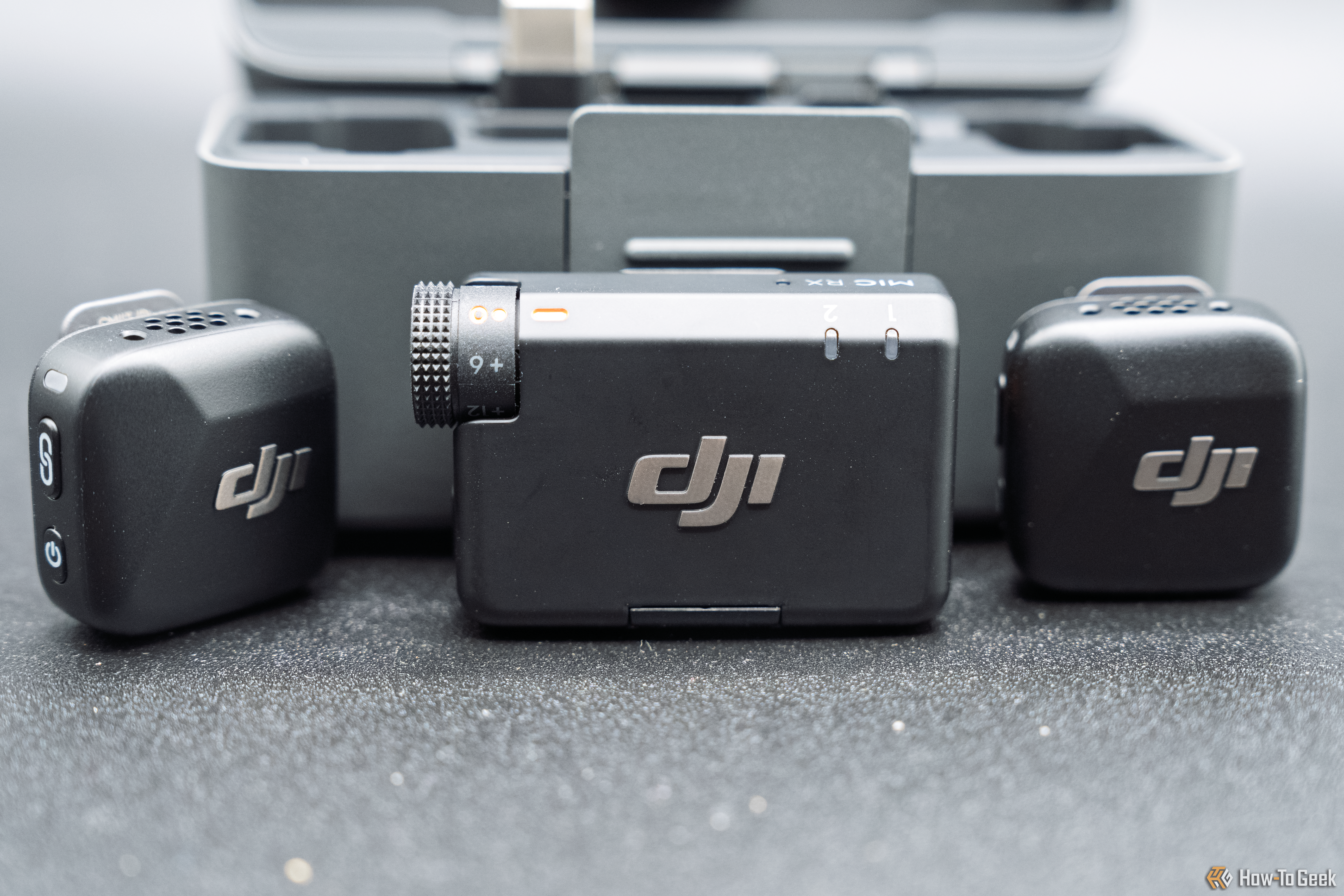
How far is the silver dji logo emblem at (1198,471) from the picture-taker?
0.59 meters

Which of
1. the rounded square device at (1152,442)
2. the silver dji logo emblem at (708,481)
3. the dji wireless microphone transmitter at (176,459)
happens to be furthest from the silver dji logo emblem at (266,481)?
the rounded square device at (1152,442)

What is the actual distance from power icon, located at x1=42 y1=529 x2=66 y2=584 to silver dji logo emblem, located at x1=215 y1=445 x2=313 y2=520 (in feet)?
0.21

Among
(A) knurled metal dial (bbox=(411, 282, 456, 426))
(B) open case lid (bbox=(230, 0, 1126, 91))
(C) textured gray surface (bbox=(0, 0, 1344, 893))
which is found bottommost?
(C) textured gray surface (bbox=(0, 0, 1344, 893))

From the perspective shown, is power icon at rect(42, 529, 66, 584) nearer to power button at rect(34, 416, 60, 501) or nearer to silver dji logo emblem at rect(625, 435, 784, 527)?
power button at rect(34, 416, 60, 501)

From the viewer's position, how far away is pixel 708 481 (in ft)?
1.85

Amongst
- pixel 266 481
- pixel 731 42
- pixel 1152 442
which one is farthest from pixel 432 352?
pixel 731 42

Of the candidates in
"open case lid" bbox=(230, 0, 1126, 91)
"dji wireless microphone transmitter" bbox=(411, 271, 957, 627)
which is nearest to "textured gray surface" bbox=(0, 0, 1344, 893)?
"dji wireless microphone transmitter" bbox=(411, 271, 957, 627)

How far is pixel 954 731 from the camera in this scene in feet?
1.70

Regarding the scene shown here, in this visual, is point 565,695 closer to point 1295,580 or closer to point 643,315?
point 643,315

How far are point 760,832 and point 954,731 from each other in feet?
0.35

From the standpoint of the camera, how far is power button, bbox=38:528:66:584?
0.56 m

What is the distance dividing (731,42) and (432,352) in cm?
47

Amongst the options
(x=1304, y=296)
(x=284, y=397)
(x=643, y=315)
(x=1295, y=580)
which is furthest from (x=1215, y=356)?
(x=1304, y=296)

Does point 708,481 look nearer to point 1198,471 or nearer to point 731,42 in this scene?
point 1198,471
